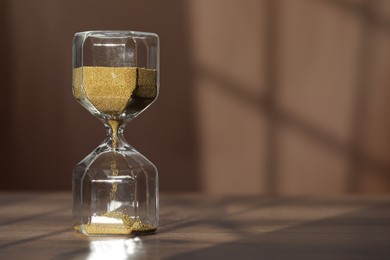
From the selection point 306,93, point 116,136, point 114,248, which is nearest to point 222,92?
point 306,93

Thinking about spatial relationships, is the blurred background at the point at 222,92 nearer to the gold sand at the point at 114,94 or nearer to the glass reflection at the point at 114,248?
the gold sand at the point at 114,94

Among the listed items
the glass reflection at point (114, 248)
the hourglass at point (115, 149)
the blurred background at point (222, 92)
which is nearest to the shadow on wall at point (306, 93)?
the blurred background at point (222, 92)

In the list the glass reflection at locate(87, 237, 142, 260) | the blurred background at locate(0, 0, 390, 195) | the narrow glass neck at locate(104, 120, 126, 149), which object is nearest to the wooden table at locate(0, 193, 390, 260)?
the glass reflection at locate(87, 237, 142, 260)

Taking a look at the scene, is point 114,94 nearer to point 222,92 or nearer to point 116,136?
point 116,136

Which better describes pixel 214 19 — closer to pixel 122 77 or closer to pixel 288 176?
pixel 288 176

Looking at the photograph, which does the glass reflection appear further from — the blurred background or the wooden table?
the blurred background
